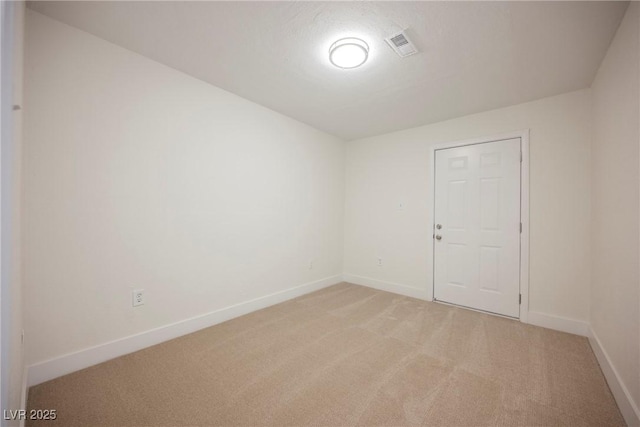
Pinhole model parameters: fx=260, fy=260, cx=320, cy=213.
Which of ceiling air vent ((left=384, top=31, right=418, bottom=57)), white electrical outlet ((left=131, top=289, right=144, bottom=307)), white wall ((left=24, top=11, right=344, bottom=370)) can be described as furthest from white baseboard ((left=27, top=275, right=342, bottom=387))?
ceiling air vent ((left=384, top=31, right=418, bottom=57))

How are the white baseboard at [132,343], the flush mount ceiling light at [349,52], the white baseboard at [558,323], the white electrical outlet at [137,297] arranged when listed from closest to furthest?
the white baseboard at [132,343] → the flush mount ceiling light at [349,52] → the white electrical outlet at [137,297] → the white baseboard at [558,323]

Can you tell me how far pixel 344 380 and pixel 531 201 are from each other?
107 inches

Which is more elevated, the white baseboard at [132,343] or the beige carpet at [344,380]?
the white baseboard at [132,343]

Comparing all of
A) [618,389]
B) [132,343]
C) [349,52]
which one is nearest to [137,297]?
[132,343]

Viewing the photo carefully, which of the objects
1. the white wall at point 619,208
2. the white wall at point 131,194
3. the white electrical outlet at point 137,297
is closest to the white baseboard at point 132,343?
the white wall at point 131,194

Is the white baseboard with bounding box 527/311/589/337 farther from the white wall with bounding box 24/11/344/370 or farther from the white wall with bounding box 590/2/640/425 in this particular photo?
the white wall with bounding box 24/11/344/370

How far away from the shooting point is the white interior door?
298cm

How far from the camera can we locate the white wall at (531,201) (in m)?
2.61

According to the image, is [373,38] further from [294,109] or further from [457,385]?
[457,385]

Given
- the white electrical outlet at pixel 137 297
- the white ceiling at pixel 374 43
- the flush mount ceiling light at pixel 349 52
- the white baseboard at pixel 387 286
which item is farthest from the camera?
the white baseboard at pixel 387 286

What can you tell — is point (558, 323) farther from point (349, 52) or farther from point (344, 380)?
point (349, 52)

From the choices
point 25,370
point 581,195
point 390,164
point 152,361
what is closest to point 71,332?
point 25,370

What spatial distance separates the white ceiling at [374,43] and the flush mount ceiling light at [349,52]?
0.06 meters

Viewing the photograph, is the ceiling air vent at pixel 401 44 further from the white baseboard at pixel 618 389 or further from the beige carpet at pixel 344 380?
the white baseboard at pixel 618 389
